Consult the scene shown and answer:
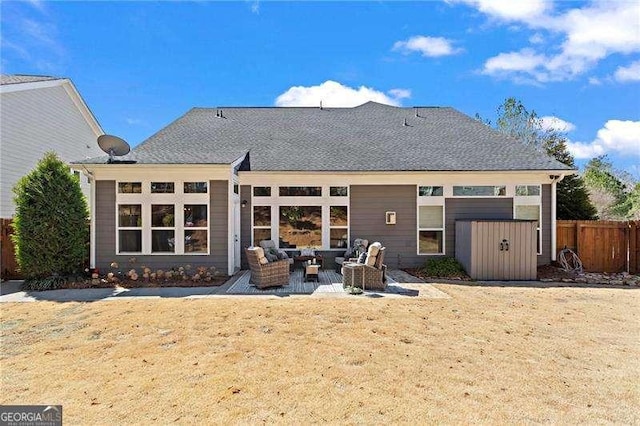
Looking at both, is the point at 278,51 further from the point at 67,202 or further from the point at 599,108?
the point at 599,108

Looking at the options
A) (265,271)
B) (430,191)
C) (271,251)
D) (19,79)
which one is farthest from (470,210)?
(19,79)

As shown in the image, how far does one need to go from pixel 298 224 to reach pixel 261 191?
1621 millimetres

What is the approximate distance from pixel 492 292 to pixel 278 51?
42.9 ft

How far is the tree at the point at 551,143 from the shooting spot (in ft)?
42.9

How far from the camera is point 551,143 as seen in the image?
65.7 ft

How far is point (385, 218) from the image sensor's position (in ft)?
34.9

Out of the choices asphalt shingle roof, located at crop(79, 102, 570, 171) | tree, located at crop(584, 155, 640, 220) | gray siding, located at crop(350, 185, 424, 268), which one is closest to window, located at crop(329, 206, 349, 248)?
gray siding, located at crop(350, 185, 424, 268)

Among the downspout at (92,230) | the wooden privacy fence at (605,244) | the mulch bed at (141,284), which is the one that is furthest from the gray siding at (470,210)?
the downspout at (92,230)

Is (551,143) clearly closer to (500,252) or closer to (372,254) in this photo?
(500,252)

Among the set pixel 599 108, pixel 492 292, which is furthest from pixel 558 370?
pixel 599 108

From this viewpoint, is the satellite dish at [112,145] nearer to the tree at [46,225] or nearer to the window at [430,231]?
the tree at [46,225]

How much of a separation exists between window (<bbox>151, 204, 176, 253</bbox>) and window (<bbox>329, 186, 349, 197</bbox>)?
15.8 ft

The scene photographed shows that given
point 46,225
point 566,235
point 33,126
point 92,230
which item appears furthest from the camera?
point 33,126

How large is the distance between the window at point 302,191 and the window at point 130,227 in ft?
13.9
